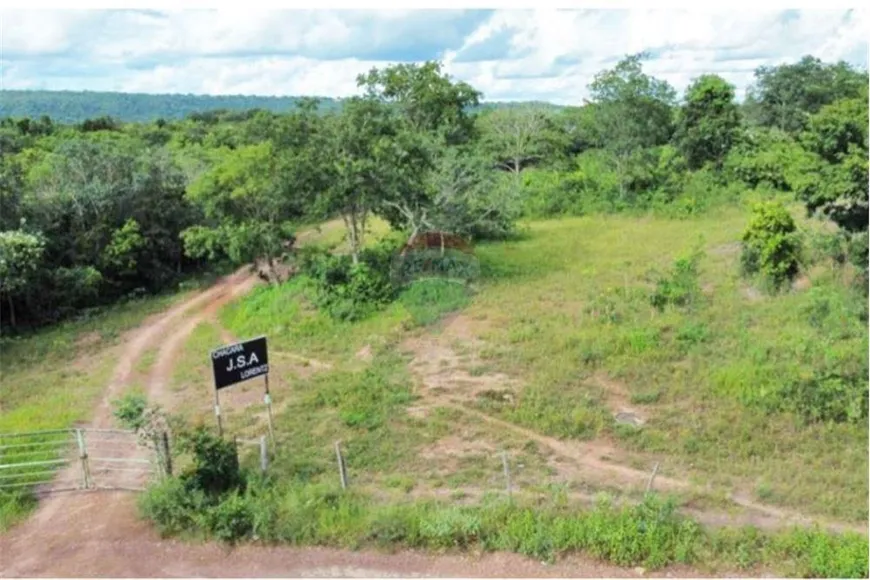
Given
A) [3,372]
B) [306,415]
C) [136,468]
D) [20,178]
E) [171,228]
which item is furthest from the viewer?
[171,228]

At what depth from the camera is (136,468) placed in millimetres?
10047

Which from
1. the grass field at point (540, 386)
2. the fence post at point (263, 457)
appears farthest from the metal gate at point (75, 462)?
the grass field at point (540, 386)

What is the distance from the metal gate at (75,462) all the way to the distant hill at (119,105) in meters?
31.6

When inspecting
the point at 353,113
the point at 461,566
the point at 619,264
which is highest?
the point at 353,113

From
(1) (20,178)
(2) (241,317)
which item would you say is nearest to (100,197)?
(1) (20,178)

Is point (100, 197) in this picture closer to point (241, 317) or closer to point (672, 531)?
point (241, 317)

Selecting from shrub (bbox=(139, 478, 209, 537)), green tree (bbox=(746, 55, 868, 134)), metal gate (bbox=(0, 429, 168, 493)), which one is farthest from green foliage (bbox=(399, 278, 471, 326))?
green tree (bbox=(746, 55, 868, 134))

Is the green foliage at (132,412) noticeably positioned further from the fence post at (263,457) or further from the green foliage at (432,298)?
the green foliage at (432,298)

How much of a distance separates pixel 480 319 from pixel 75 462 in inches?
312

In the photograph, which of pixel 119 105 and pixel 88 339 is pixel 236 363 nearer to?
pixel 88 339

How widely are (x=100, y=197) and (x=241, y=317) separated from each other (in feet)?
19.7

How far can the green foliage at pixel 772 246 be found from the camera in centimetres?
1633

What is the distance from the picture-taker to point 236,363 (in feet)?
32.4

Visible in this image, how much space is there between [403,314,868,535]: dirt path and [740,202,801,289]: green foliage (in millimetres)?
6191
